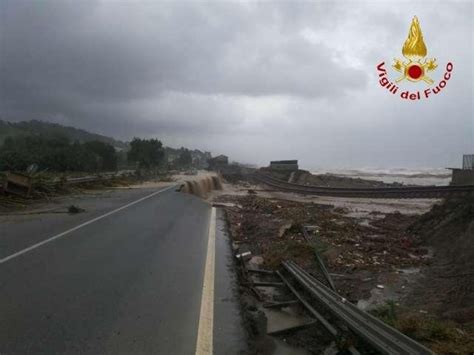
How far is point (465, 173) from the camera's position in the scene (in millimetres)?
26031

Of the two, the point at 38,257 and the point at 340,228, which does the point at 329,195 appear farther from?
the point at 38,257

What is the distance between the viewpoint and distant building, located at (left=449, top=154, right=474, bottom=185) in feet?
82.5

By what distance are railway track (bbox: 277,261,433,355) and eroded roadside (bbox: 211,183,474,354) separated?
11.8 inches

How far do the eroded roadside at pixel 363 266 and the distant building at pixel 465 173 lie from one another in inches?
396

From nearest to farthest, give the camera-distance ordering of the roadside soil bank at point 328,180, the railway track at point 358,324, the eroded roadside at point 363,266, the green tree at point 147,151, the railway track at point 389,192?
1. the railway track at point 358,324
2. the eroded roadside at point 363,266
3. the railway track at point 389,192
4. the roadside soil bank at point 328,180
5. the green tree at point 147,151

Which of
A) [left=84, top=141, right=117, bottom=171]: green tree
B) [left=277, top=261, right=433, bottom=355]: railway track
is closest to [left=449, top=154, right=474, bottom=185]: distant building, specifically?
[left=277, top=261, right=433, bottom=355]: railway track

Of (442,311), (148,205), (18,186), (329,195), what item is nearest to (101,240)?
(442,311)

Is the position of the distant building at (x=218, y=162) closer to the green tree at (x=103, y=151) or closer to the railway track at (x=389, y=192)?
the green tree at (x=103, y=151)

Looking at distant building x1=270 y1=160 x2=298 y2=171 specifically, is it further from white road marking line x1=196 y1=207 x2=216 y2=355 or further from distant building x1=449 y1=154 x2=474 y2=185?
white road marking line x1=196 y1=207 x2=216 y2=355

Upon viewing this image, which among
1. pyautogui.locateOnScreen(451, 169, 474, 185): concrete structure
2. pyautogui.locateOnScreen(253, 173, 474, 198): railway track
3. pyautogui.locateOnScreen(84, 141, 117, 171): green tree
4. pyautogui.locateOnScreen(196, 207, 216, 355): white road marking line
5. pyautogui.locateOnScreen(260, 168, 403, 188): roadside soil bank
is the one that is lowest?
pyautogui.locateOnScreen(196, 207, 216, 355): white road marking line

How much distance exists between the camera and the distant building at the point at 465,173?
25141 millimetres

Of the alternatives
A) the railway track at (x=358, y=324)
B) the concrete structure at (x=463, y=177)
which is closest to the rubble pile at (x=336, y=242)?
the railway track at (x=358, y=324)

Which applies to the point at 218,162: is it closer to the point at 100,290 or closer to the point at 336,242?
the point at 336,242

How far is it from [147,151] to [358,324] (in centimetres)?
8816
